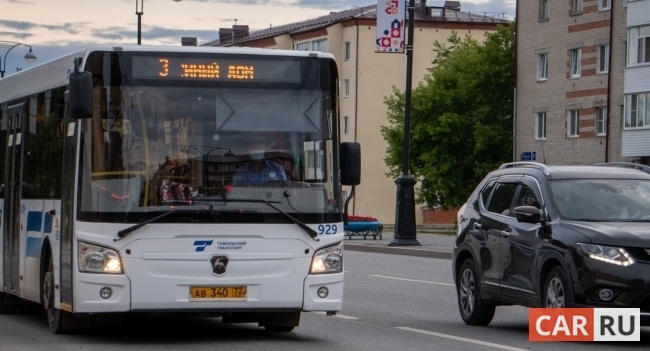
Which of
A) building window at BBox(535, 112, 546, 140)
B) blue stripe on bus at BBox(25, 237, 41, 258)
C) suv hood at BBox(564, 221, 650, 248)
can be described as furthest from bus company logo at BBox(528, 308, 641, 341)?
building window at BBox(535, 112, 546, 140)

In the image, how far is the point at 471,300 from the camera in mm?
16312

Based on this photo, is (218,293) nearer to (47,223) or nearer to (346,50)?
(47,223)

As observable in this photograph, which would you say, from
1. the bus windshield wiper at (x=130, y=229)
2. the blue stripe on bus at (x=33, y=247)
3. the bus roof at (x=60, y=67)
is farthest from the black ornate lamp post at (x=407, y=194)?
the bus windshield wiper at (x=130, y=229)

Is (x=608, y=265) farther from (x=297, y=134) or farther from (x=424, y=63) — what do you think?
(x=424, y=63)

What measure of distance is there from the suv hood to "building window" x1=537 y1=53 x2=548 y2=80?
2380 inches

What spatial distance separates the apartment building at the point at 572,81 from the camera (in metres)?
67.8

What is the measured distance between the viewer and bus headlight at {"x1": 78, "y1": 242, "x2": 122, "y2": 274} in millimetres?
13398

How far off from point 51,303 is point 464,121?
6862 cm

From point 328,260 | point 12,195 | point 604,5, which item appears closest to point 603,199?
point 328,260

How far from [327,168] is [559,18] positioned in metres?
59.6

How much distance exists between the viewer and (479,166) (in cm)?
8112

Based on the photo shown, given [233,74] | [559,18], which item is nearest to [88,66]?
[233,74]

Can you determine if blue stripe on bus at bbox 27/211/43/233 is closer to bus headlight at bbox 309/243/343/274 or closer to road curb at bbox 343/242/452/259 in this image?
bus headlight at bbox 309/243/343/274

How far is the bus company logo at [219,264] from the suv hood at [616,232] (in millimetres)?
3238
